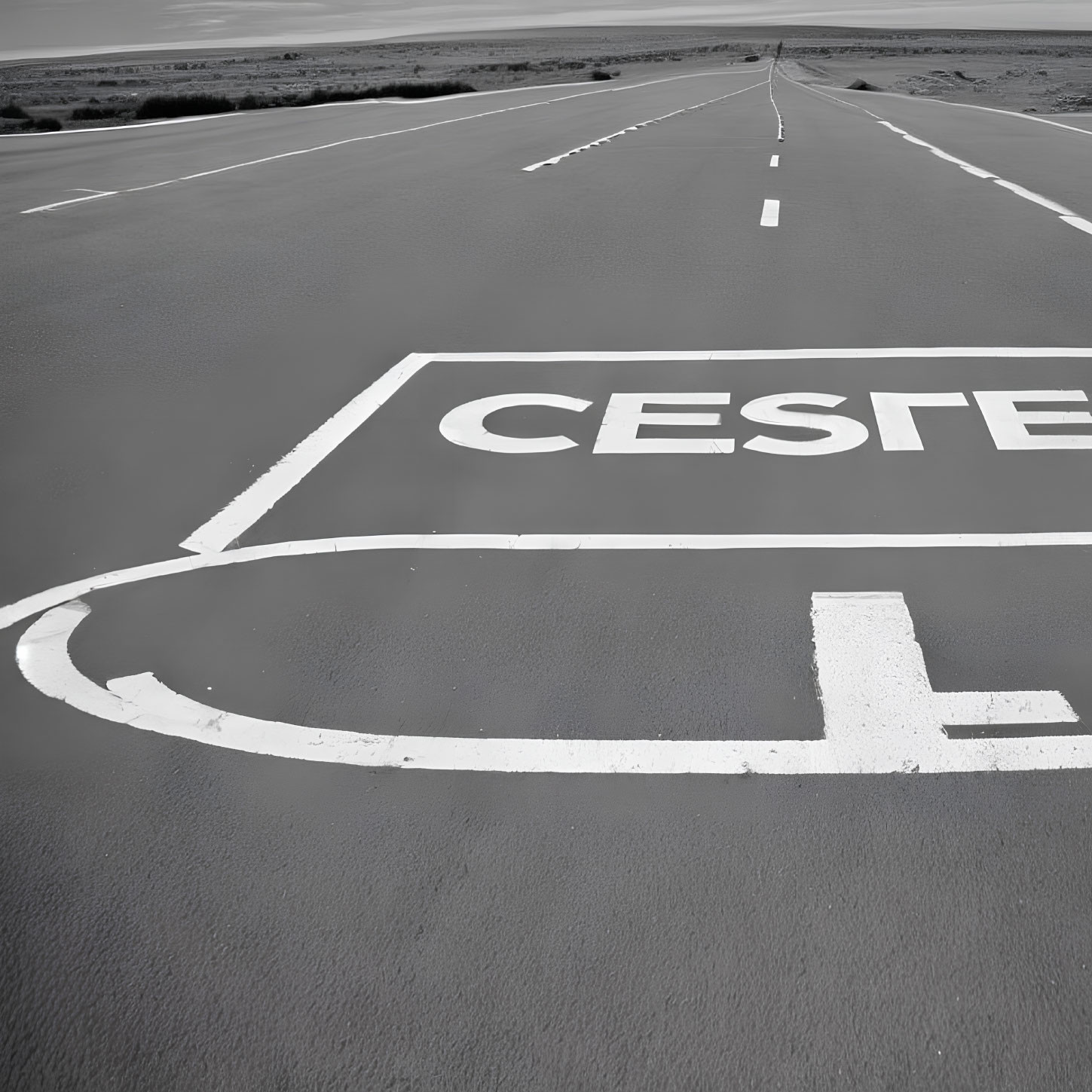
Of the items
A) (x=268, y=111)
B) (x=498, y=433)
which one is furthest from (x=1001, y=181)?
(x=268, y=111)

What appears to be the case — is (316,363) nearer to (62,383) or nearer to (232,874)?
(62,383)

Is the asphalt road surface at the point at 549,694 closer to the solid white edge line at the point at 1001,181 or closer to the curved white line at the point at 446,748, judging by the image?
the curved white line at the point at 446,748

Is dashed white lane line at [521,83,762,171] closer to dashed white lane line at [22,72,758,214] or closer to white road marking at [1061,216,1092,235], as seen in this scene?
dashed white lane line at [22,72,758,214]

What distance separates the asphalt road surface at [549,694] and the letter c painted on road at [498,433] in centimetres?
3

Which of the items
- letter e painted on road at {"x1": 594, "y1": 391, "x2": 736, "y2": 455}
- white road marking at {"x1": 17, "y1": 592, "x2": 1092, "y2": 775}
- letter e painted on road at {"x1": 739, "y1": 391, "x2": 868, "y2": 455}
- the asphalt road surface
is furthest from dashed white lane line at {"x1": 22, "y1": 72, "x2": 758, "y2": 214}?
white road marking at {"x1": 17, "y1": 592, "x2": 1092, "y2": 775}

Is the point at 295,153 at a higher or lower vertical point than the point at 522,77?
higher

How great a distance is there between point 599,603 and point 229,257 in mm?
7794

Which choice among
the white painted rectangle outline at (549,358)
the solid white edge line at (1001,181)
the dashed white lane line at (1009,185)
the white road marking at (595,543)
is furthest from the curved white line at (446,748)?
the solid white edge line at (1001,181)

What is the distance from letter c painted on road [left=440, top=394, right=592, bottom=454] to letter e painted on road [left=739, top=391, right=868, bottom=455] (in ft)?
3.11

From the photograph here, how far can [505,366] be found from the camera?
7117mm

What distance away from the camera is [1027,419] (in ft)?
19.7

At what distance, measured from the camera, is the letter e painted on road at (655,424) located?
572 cm

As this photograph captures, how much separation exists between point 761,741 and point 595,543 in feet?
5.07

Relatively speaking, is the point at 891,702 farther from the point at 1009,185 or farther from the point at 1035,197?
the point at 1009,185
